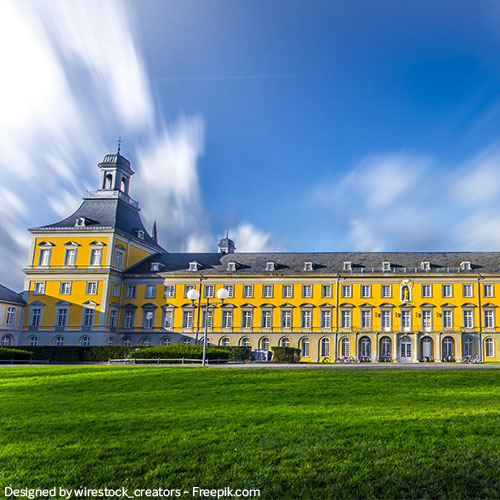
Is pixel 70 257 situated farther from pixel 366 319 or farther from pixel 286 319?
pixel 366 319

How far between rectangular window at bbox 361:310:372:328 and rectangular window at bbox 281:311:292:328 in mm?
7571

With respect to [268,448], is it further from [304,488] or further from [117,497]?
[117,497]

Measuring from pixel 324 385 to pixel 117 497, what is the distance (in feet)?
34.1

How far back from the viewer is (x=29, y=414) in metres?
11.0

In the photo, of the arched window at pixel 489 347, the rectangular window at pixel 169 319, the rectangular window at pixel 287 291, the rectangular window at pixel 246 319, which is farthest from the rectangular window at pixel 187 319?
the arched window at pixel 489 347

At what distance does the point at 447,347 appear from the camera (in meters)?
52.4

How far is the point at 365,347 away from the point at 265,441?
1884 inches

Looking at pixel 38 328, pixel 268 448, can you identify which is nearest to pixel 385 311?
pixel 38 328

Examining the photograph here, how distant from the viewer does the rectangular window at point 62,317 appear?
56388 millimetres

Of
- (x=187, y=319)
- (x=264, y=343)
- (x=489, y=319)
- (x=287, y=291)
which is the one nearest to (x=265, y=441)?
(x=264, y=343)

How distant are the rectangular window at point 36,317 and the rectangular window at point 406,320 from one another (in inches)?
1523

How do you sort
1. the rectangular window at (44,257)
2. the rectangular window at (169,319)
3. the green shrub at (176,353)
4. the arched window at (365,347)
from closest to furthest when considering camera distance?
the green shrub at (176,353) → the arched window at (365,347) → the rectangular window at (169,319) → the rectangular window at (44,257)

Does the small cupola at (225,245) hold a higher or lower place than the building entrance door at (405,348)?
higher

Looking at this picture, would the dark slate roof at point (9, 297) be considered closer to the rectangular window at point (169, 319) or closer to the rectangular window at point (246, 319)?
the rectangular window at point (169, 319)
